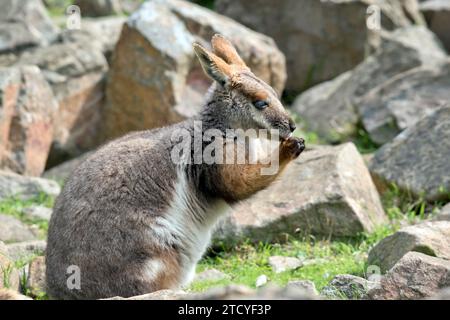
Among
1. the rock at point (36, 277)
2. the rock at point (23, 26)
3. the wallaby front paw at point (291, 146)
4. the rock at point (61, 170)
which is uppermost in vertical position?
the wallaby front paw at point (291, 146)

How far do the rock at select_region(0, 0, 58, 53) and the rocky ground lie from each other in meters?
0.03

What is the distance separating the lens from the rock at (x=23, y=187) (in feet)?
39.4

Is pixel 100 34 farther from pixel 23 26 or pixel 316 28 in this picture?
pixel 316 28

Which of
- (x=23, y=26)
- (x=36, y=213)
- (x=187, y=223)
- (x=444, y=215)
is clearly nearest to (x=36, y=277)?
(x=187, y=223)

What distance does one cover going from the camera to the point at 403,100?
13.6 meters

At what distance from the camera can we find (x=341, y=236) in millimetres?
10469

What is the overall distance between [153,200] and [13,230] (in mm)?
2926

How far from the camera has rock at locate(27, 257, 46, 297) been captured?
8812 millimetres

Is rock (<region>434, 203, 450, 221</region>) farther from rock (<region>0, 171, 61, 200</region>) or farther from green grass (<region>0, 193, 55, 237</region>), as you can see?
rock (<region>0, 171, 61, 200</region>)

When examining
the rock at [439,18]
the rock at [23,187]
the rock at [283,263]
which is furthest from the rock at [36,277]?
the rock at [439,18]

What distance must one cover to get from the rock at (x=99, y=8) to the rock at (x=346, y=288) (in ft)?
40.4

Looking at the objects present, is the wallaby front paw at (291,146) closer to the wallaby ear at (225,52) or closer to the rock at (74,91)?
the wallaby ear at (225,52)

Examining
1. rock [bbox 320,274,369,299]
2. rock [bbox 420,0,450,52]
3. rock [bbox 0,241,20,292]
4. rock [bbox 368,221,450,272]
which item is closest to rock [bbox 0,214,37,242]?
rock [bbox 0,241,20,292]

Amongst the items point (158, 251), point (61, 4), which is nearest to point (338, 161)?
point (158, 251)
